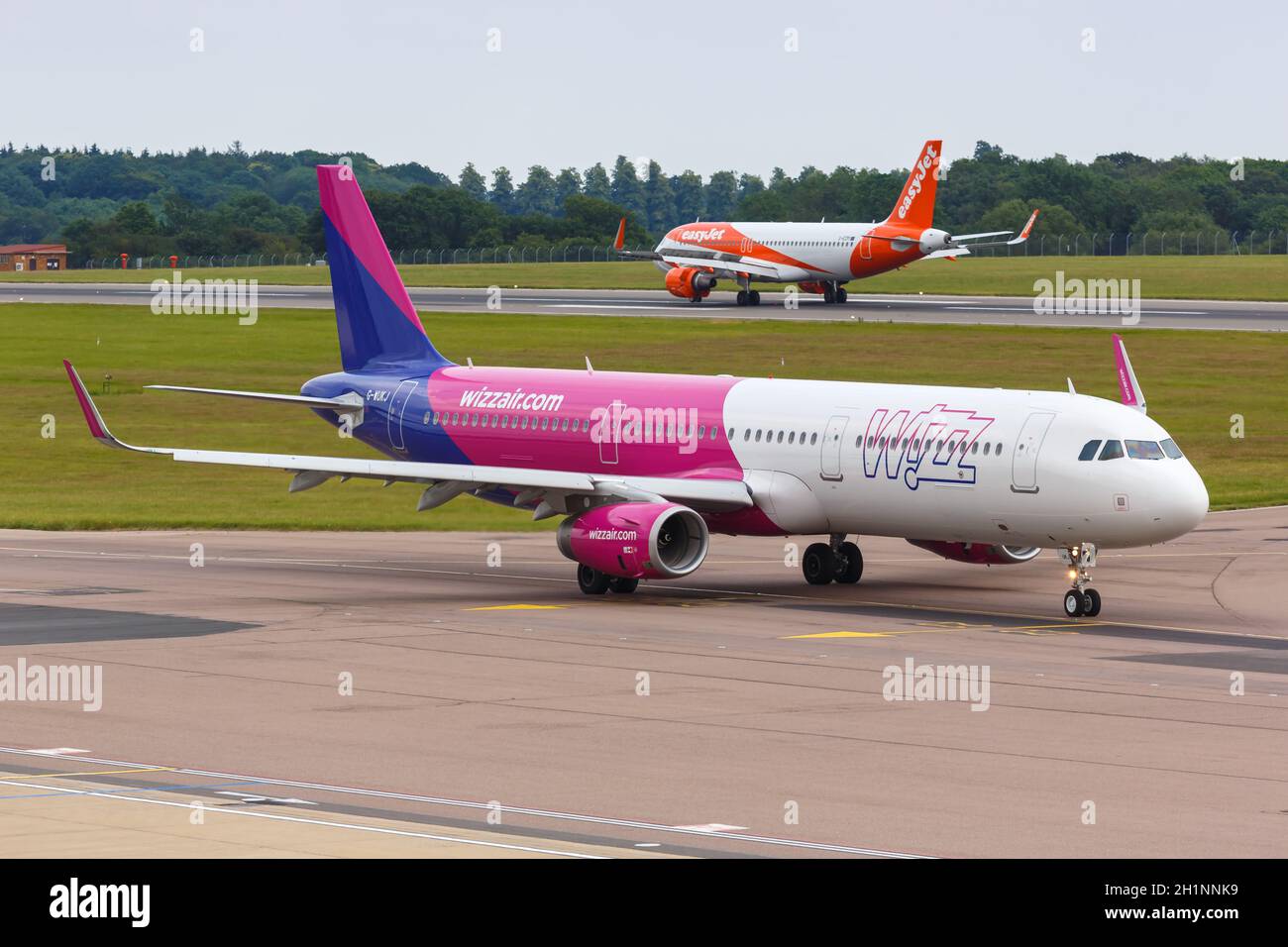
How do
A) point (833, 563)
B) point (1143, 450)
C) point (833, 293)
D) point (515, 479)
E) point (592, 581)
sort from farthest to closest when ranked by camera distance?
point (833, 293) → point (833, 563) → point (592, 581) → point (515, 479) → point (1143, 450)

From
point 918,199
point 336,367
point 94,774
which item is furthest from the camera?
point 918,199

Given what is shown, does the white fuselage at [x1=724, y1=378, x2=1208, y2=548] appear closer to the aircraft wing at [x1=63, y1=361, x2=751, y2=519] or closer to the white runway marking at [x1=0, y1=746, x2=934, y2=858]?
the aircraft wing at [x1=63, y1=361, x2=751, y2=519]

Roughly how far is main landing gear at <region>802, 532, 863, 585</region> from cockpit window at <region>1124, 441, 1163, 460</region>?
7.82 metres

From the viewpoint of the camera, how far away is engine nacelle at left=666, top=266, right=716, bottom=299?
11438 centimetres

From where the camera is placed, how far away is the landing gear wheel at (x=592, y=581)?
4088 cm

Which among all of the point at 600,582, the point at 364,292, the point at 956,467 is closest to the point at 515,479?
the point at 600,582

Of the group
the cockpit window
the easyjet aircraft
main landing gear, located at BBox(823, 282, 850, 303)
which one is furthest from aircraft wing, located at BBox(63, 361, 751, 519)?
main landing gear, located at BBox(823, 282, 850, 303)

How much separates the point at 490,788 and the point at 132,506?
39460 mm

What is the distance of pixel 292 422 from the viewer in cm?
7656

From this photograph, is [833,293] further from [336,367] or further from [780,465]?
[780,465]

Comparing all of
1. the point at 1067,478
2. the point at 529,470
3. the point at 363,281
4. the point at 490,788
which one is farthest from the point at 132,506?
the point at 490,788

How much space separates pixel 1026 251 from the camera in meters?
175

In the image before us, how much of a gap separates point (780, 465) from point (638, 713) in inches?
562

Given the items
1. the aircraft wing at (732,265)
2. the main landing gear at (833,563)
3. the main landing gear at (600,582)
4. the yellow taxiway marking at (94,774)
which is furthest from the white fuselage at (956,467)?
the aircraft wing at (732,265)
